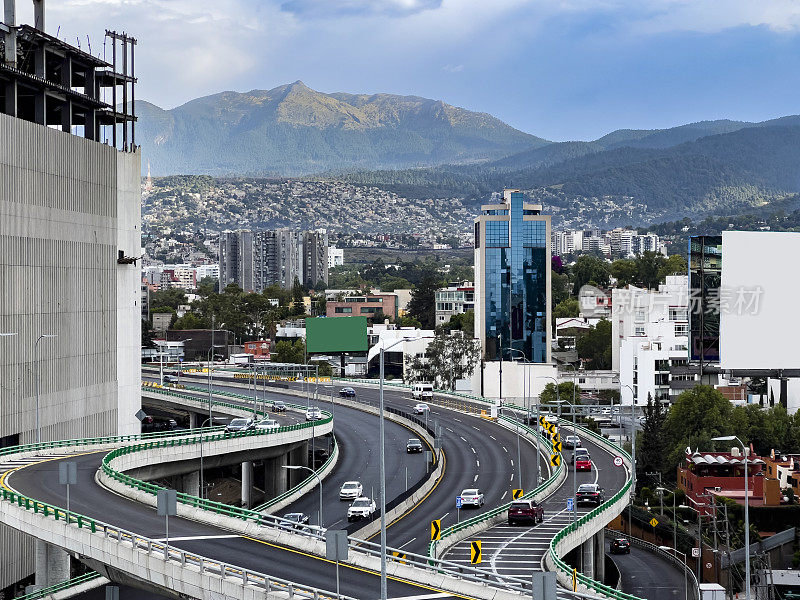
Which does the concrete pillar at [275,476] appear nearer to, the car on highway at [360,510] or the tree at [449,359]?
the car on highway at [360,510]

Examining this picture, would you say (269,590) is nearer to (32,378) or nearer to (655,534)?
(32,378)

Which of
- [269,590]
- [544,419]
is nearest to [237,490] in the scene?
[544,419]

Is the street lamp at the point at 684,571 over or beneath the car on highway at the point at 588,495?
beneath

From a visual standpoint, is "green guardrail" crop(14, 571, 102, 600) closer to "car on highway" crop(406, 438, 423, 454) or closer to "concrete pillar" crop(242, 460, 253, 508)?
"concrete pillar" crop(242, 460, 253, 508)

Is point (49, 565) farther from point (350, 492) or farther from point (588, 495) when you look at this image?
point (588, 495)

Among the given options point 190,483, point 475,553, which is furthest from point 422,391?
point 475,553

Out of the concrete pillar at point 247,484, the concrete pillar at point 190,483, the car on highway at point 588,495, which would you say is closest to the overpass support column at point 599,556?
the car on highway at point 588,495
